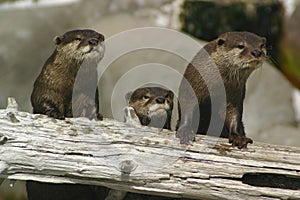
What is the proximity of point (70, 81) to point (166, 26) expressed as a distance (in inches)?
177

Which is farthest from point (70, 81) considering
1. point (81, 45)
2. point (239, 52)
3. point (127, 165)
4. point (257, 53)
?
point (257, 53)

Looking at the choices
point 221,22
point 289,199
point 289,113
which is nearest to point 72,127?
point 289,199

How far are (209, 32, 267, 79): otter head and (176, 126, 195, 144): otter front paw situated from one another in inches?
20.8

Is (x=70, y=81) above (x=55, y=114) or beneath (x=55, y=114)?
above

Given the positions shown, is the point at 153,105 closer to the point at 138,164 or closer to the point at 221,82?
the point at 221,82

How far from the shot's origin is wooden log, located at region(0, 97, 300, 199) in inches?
173

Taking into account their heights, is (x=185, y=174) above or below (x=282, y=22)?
below

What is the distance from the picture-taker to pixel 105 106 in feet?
25.0

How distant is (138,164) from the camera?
4.42 metres

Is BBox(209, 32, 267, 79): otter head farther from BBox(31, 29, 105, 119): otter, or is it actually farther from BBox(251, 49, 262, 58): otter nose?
BBox(31, 29, 105, 119): otter

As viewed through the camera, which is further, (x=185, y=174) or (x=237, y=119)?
(x=237, y=119)

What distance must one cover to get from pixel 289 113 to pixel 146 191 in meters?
4.10

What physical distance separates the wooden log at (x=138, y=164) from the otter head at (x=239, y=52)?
61cm

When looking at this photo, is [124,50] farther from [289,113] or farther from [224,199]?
[224,199]
